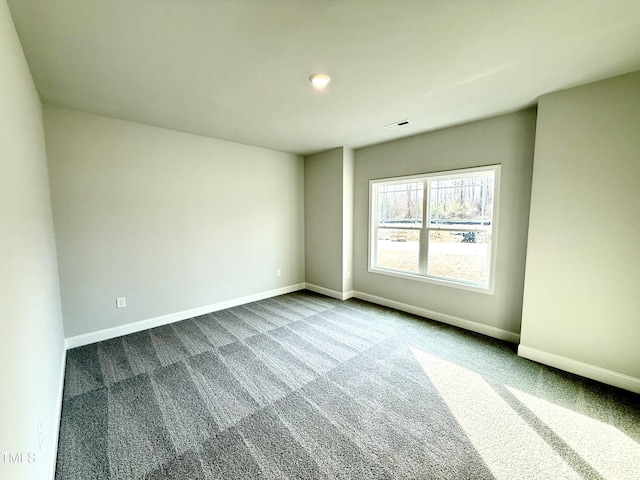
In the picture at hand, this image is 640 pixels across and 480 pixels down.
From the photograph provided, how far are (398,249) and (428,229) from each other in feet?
1.92

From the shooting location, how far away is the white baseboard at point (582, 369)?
218cm

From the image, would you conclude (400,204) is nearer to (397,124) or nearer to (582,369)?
(397,124)

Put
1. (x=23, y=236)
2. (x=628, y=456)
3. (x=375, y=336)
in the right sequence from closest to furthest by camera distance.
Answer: (x=23, y=236)
(x=628, y=456)
(x=375, y=336)

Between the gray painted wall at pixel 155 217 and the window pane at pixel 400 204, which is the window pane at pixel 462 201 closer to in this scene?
the window pane at pixel 400 204

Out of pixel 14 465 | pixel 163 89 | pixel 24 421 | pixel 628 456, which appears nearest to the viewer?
pixel 14 465

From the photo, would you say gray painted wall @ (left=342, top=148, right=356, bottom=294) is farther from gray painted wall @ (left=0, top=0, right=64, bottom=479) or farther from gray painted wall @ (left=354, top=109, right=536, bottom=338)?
gray painted wall @ (left=0, top=0, right=64, bottom=479)

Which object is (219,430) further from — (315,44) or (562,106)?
(562,106)

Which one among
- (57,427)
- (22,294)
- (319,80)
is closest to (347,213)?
(319,80)

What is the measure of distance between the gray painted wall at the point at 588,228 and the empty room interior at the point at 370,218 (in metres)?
0.02

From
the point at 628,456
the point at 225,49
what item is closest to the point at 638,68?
the point at 628,456

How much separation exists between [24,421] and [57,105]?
2981mm

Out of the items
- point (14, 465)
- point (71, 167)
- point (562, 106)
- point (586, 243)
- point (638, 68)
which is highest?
point (638, 68)

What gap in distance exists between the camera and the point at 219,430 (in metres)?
1.77

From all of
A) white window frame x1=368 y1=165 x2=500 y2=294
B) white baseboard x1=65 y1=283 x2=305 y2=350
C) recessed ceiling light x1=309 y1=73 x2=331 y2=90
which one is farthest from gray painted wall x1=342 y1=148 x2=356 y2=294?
recessed ceiling light x1=309 y1=73 x2=331 y2=90
